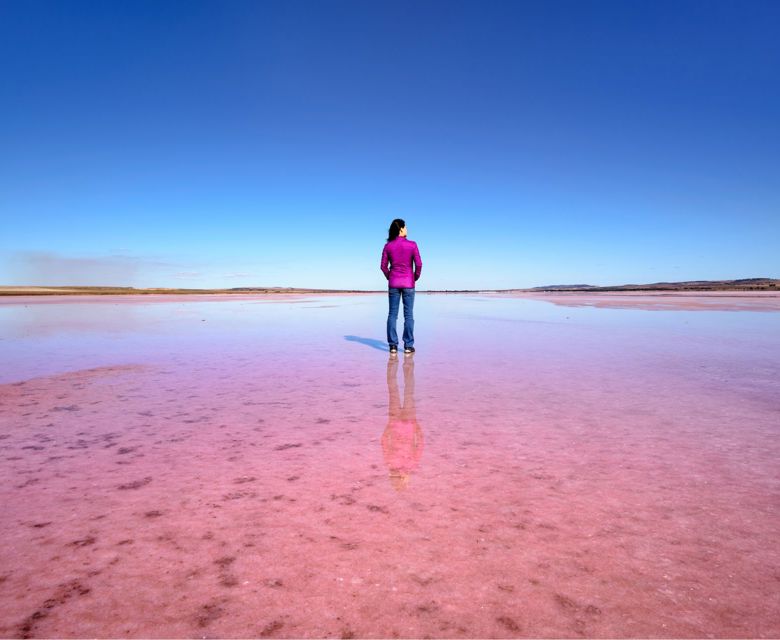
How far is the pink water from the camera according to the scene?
5.45ft

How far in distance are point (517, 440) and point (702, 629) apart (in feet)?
6.24

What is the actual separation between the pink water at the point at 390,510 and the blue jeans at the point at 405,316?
2.85 meters

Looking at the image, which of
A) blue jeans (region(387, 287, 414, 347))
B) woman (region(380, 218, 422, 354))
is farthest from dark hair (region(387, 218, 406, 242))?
blue jeans (region(387, 287, 414, 347))

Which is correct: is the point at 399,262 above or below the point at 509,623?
above

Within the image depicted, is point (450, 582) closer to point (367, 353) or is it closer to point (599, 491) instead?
point (599, 491)

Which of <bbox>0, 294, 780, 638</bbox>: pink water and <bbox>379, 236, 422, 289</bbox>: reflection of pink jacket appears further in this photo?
<bbox>379, 236, 422, 289</bbox>: reflection of pink jacket

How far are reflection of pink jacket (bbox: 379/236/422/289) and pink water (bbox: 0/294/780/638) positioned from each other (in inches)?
157

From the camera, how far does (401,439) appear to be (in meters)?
3.50

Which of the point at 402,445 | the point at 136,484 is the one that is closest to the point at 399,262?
the point at 402,445

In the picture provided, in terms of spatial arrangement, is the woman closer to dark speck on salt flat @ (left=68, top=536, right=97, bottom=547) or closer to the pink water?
the pink water

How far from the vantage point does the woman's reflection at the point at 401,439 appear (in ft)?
9.45

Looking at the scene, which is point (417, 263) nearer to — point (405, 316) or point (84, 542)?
point (405, 316)

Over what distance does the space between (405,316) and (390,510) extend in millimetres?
6355

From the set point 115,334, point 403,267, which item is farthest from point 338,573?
point 115,334
